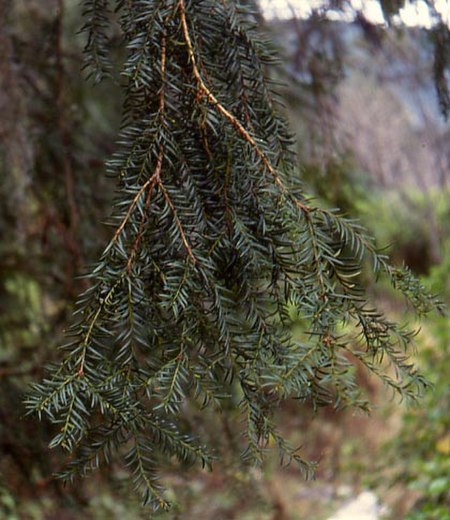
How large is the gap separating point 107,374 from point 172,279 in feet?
0.58

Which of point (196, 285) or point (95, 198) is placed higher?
point (196, 285)

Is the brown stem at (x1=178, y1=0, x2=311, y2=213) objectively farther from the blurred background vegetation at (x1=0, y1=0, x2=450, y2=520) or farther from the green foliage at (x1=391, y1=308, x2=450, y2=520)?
the green foliage at (x1=391, y1=308, x2=450, y2=520)

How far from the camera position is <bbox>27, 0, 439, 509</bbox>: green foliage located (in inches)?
40.8

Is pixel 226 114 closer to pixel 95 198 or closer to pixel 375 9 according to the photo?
pixel 375 9

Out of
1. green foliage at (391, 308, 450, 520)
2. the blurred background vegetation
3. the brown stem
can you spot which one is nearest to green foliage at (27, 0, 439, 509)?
the brown stem

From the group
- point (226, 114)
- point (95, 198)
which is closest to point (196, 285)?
point (226, 114)

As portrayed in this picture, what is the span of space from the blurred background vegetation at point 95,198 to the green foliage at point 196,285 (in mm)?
567

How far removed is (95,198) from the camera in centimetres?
278

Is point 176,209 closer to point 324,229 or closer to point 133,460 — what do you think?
point 324,229

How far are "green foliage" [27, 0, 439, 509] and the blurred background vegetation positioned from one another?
57cm

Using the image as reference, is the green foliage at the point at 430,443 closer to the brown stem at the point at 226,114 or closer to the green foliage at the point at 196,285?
the green foliage at the point at 196,285

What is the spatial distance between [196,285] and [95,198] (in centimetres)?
181

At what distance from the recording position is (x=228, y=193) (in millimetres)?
1114

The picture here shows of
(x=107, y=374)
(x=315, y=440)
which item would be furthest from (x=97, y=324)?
(x=315, y=440)
